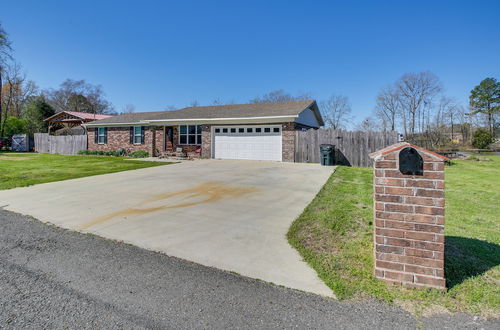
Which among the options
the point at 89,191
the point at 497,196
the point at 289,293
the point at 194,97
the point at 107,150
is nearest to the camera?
the point at 289,293

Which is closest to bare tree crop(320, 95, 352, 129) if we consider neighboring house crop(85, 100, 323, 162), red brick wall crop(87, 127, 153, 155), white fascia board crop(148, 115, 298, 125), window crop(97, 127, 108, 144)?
neighboring house crop(85, 100, 323, 162)

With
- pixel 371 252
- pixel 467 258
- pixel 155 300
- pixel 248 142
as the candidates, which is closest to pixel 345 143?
pixel 248 142

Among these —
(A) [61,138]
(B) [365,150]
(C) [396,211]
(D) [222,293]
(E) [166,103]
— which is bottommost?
(D) [222,293]

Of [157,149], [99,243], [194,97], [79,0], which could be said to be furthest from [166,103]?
[99,243]

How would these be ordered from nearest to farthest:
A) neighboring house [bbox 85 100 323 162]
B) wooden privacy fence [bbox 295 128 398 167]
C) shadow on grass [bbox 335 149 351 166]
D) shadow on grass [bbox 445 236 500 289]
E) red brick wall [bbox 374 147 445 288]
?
red brick wall [bbox 374 147 445 288] → shadow on grass [bbox 445 236 500 289] → wooden privacy fence [bbox 295 128 398 167] → shadow on grass [bbox 335 149 351 166] → neighboring house [bbox 85 100 323 162]

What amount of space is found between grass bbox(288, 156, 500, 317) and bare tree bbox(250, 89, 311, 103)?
3782 cm

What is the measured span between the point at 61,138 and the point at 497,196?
31351 mm

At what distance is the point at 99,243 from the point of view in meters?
3.74

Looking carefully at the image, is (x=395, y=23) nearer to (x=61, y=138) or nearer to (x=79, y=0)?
(x=79, y=0)

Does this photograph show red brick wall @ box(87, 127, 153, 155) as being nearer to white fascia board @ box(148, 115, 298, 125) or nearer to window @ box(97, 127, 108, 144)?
window @ box(97, 127, 108, 144)

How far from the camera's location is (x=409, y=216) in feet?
8.32

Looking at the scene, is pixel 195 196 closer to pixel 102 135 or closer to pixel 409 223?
pixel 409 223

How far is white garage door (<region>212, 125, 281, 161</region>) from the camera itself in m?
15.8

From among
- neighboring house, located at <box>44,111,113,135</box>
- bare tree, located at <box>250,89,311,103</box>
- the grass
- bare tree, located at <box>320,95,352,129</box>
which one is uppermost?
bare tree, located at <box>250,89,311,103</box>
